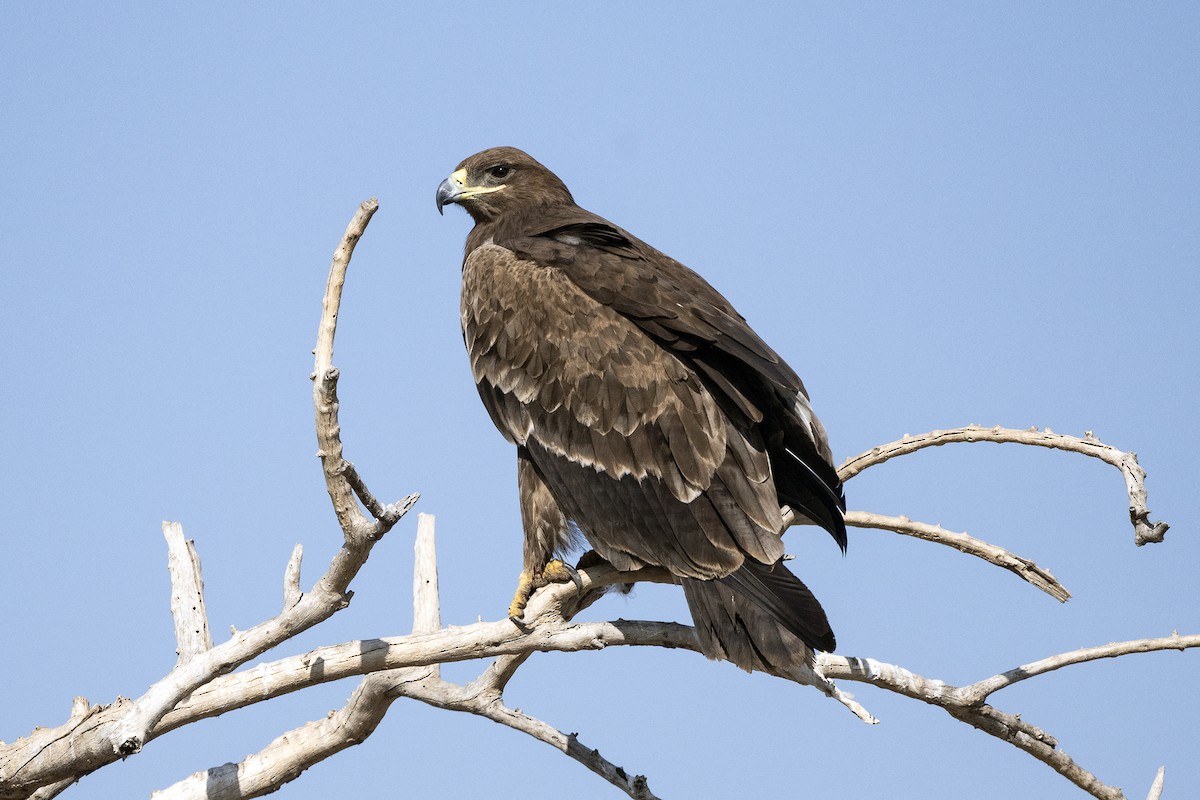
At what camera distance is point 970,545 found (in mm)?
5523

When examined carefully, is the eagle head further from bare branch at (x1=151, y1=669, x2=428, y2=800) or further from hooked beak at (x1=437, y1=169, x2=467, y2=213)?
bare branch at (x1=151, y1=669, x2=428, y2=800)

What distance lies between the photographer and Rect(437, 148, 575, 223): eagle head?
679cm

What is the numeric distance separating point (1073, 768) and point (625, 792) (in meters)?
1.88

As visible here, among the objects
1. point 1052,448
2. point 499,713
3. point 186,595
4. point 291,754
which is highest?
point 1052,448

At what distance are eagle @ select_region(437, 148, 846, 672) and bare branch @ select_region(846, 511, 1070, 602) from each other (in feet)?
1.35

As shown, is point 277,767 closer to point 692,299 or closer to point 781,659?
point 781,659

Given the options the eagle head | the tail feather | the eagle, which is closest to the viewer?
the tail feather

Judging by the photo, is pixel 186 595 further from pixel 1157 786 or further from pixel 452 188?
pixel 1157 786

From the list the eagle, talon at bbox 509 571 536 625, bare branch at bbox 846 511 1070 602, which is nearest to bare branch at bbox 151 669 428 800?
talon at bbox 509 571 536 625

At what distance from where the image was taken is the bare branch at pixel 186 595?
5469 mm

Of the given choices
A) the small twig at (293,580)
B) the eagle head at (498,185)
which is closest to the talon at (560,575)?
the small twig at (293,580)

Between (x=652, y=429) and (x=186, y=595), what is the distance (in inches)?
91.8

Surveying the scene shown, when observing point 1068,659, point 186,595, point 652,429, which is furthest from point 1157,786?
point 186,595

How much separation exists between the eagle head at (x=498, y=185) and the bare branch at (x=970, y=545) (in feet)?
8.18
